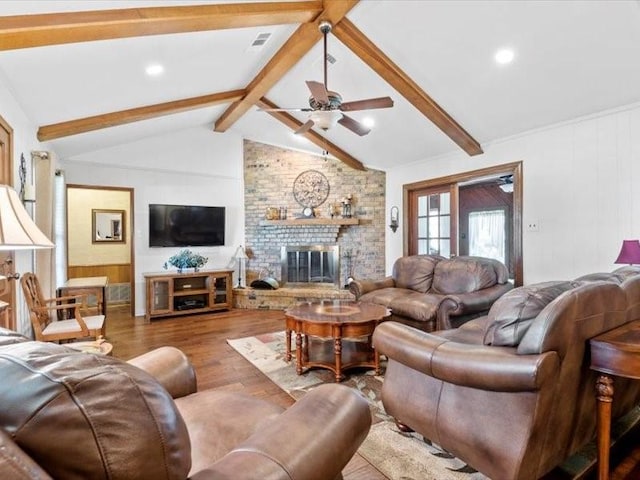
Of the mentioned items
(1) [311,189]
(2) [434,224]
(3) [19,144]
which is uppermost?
(1) [311,189]

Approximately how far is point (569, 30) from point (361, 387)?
329 centimetres

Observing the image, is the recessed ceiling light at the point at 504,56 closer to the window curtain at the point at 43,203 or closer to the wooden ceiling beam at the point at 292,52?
the wooden ceiling beam at the point at 292,52

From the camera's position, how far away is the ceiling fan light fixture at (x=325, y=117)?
301cm

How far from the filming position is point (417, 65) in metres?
3.53

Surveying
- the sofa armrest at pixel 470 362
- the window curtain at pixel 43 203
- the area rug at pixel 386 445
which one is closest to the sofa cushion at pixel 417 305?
the area rug at pixel 386 445

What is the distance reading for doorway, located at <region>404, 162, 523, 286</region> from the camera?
444cm

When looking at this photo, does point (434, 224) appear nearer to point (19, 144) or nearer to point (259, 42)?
point (259, 42)

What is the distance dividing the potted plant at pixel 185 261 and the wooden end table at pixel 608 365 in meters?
5.13

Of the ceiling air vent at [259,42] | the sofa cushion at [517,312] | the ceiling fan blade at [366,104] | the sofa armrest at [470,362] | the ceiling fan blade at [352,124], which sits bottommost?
the sofa armrest at [470,362]

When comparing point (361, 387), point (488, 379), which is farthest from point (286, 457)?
point (361, 387)

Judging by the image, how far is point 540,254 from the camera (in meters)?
4.12

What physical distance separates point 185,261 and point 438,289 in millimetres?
3796

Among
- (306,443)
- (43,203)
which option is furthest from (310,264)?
(306,443)

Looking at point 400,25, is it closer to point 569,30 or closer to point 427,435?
point 569,30
